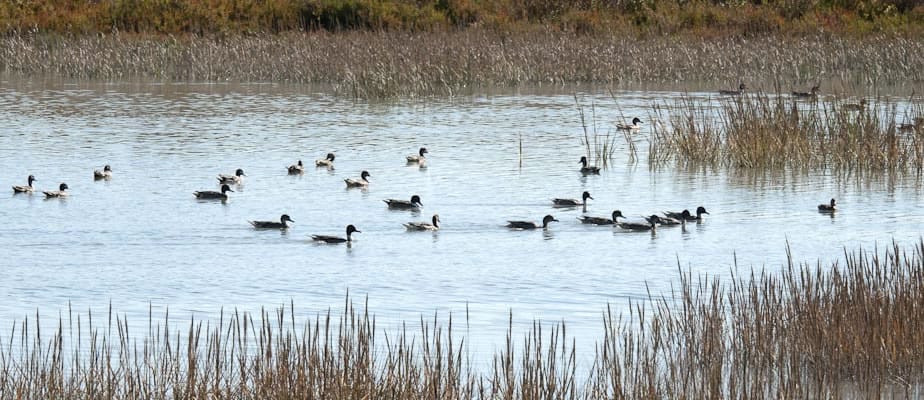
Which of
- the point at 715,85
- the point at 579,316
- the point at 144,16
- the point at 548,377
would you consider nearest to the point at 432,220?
the point at 579,316

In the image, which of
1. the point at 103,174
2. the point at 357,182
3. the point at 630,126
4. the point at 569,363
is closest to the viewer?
the point at 569,363

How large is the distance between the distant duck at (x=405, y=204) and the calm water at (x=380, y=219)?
7.2 inches

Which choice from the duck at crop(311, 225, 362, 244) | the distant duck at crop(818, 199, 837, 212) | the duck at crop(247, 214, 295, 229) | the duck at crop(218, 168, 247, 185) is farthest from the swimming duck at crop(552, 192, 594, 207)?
the duck at crop(218, 168, 247, 185)

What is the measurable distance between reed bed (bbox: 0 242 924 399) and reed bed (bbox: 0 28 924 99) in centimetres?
2487

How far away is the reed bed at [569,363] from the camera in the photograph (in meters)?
8.08

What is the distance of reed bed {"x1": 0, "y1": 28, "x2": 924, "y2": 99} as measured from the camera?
1411 inches

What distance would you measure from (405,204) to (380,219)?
61cm

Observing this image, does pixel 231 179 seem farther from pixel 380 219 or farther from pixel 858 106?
pixel 858 106

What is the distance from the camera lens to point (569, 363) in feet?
28.2

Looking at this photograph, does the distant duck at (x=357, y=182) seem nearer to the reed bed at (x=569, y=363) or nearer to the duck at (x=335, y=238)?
the duck at (x=335, y=238)

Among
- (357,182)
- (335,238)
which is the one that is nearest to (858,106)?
(357,182)

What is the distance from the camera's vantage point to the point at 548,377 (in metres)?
8.16

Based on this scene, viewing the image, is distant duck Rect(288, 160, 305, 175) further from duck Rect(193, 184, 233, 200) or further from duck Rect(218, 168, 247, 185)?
duck Rect(193, 184, 233, 200)

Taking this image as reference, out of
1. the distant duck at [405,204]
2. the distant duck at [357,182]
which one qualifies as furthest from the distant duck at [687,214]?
the distant duck at [357,182]
